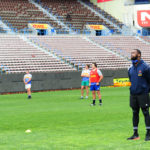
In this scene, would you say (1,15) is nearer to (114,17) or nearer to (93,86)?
(114,17)

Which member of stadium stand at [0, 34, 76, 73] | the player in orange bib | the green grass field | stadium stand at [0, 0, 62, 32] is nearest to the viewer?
the green grass field

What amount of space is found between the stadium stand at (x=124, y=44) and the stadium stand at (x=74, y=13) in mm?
2958

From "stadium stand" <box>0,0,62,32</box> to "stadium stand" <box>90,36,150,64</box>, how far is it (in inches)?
221

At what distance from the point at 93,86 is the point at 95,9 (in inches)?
1536

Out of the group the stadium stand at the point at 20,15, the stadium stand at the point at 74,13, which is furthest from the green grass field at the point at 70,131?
the stadium stand at the point at 74,13

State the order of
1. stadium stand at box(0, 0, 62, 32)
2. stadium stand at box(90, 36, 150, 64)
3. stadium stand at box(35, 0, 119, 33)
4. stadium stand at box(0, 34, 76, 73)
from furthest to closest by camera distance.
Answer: stadium stand at box(35, 0, 119, 33), stadium stand at box(0, 0, 62, 32), stadium stand at box(90, 36, 150, 64), stadium stand at box(0, 34, 76, 73)

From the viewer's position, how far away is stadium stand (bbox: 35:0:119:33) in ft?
173

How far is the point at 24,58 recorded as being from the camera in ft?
127

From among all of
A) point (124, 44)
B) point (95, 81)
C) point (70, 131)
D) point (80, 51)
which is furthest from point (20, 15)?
point (70, 131)

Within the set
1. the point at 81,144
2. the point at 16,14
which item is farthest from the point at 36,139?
the point at 16,14

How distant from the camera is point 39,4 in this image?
5450 centimetres

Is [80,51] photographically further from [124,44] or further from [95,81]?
[95,81]

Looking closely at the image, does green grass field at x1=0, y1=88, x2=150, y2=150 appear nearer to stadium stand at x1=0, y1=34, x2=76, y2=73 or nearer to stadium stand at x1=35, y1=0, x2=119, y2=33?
stadium stand at x1=0, y1=34, x2=76, y2=73

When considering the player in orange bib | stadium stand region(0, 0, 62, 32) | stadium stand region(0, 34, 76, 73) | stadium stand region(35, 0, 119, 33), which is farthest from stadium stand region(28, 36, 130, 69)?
the player in orange bib
